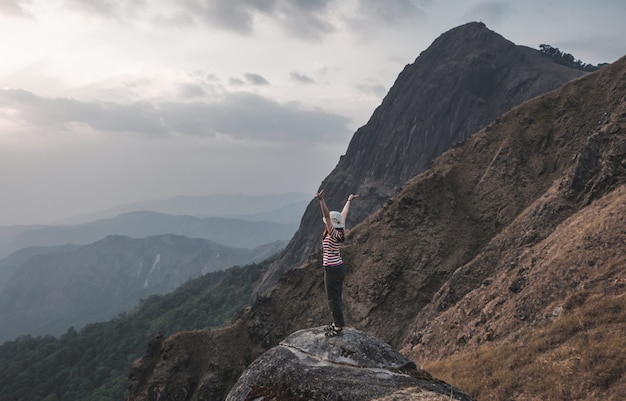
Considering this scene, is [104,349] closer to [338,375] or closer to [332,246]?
[332,246]

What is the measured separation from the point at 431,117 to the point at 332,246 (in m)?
173

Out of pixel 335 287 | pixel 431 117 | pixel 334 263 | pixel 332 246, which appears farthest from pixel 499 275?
pixel 431 117

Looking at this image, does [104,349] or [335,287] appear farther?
[104,349]

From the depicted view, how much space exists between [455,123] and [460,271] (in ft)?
434

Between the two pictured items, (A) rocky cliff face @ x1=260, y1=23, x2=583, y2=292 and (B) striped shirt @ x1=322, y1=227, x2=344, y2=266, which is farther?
(A) rocky cliff face @ x1=260, y1=23, x2=583, y2=292

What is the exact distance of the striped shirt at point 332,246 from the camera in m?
10.4

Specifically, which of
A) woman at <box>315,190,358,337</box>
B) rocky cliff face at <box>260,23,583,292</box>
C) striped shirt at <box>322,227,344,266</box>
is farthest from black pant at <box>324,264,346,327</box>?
rocky cliff face at <box>260,23,583,292</box>

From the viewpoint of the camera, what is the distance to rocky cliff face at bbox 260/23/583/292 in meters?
155

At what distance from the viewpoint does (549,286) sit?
2598 cm

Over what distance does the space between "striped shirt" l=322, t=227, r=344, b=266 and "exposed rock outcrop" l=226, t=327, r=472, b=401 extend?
6.98ft

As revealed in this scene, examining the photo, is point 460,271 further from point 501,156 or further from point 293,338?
point 293,338

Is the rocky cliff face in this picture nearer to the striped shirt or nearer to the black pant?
the black pant

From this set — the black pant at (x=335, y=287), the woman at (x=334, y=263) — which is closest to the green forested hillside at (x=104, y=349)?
the woman at (x=334, y=263)

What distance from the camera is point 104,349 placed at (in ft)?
503
